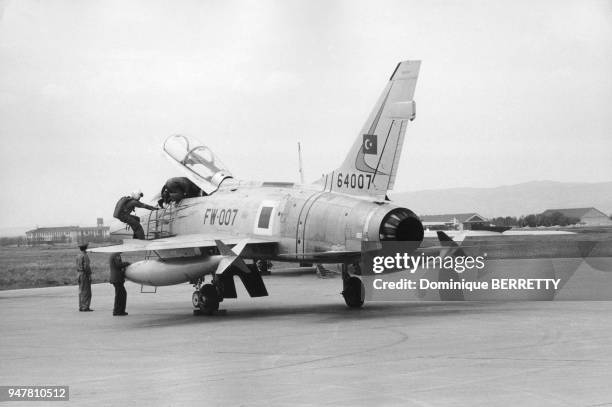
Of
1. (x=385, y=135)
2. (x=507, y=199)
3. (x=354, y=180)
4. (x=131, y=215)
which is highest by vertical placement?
(x=385, y=135)

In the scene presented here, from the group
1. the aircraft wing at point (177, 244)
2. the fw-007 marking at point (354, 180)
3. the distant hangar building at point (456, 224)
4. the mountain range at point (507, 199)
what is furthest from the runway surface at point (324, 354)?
the mountain range at point (507, 199)

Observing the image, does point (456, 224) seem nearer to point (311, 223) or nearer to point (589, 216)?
point (311, 223)

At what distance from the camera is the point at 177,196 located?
21250 mm

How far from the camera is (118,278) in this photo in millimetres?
18953

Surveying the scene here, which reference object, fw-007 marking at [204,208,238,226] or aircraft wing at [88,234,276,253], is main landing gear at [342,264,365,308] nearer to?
aircraft wing at [88,234,276,253]

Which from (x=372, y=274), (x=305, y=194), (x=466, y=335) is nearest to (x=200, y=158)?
(x=305, y=194)

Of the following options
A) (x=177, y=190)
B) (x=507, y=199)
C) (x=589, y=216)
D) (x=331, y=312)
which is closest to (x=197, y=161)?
(x=177, y=190)

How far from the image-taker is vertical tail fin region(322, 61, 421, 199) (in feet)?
55.8

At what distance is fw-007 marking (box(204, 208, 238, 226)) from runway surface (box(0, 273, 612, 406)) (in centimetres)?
200

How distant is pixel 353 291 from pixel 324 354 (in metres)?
7.07

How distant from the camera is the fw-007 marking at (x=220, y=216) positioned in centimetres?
1945

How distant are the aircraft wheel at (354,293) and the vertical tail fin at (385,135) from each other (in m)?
2.32

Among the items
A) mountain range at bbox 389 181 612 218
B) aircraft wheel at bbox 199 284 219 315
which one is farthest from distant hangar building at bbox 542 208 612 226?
aircraft wheel at bbox 199 284 219 315

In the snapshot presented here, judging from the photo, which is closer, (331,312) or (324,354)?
(324,354)
